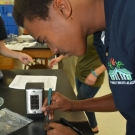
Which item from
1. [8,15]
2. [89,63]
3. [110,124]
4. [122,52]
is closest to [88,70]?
[89,63]

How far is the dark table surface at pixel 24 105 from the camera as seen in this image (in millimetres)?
863

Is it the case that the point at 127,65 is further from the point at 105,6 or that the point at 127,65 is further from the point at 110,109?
the point at 110,109

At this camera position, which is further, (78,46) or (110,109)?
(110,109)

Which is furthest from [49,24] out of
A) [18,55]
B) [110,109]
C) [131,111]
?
[18,55]

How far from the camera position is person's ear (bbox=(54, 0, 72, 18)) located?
0.64m

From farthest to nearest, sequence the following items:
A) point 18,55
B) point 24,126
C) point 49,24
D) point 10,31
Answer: point 10,31, point 18,55, point 24,126, point 49,24

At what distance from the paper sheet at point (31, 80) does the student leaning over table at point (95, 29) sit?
0.48 m

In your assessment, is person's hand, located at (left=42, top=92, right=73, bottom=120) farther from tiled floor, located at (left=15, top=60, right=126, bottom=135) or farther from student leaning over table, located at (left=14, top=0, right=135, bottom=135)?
tiled floor, located at (left=15, top=60, right=126, bottom=135)

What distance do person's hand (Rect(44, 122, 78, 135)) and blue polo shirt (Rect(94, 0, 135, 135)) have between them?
0.88 ft

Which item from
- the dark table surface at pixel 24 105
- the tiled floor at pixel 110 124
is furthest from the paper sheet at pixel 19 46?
the dark table surface at pixel 24 105

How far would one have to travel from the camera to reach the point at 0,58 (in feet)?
8.24

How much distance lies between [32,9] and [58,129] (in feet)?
1.37

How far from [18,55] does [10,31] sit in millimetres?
3004

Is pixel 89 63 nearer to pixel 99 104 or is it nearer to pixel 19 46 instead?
pixel 99 104
